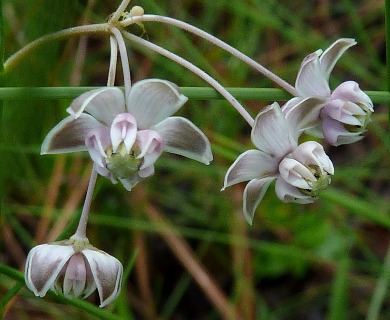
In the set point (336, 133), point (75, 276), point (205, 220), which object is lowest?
point (205, 220)

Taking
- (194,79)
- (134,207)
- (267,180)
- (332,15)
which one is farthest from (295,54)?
(267,180)

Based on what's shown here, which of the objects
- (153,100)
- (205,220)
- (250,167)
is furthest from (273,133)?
(205,220)

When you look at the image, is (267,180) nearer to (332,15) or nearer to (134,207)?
(134,207)

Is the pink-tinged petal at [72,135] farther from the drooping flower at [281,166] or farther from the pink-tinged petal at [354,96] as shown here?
the pink-tinged petal at [354,96]

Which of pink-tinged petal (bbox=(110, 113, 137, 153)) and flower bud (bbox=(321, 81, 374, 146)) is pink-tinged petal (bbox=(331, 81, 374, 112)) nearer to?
flower bud (bbox=(321, 81, 374, 146))

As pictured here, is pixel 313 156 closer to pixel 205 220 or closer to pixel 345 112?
pixel 345 112

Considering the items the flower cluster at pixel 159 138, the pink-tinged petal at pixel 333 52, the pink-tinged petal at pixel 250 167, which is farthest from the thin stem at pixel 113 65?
the pink-tinged petal at pixel 333 52
